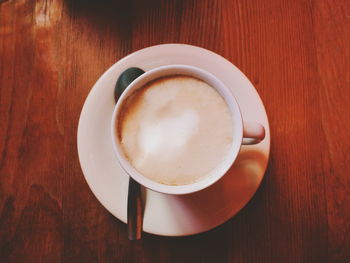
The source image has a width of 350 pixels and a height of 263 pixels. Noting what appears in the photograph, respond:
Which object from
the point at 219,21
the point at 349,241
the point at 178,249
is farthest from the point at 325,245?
the point at 219,21

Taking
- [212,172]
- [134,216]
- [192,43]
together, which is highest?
[192,43]

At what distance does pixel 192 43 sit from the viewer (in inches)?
30.5

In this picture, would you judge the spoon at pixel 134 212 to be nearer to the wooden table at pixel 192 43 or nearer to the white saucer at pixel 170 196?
the white saucer at pixel 170 196

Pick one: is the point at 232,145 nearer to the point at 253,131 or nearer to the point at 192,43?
the point at 253,131

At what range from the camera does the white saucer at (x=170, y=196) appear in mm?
636

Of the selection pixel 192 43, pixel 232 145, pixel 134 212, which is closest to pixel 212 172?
pixel 232 145

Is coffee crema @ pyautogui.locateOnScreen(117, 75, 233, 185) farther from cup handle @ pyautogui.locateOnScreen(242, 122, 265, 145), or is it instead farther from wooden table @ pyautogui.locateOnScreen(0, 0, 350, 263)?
wooden table @ pyautogui.locateOnScreen(0, 0, 350, 263)

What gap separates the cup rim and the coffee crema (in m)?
0.01

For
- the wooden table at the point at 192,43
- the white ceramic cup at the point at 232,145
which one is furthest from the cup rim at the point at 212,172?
the wooden table at the point at 192,43

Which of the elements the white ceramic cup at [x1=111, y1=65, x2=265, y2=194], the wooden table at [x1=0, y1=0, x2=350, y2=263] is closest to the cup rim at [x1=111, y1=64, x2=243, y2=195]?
the white ceramic cup at [x1=111, y1=65, x2=265, y2=194]

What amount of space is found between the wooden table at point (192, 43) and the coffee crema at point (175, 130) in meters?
0.22

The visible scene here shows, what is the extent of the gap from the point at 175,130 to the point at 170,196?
0.16 m

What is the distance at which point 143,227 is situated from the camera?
24.8 inches

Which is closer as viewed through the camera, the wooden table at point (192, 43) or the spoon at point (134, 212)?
the spoon at point (134, 212)
